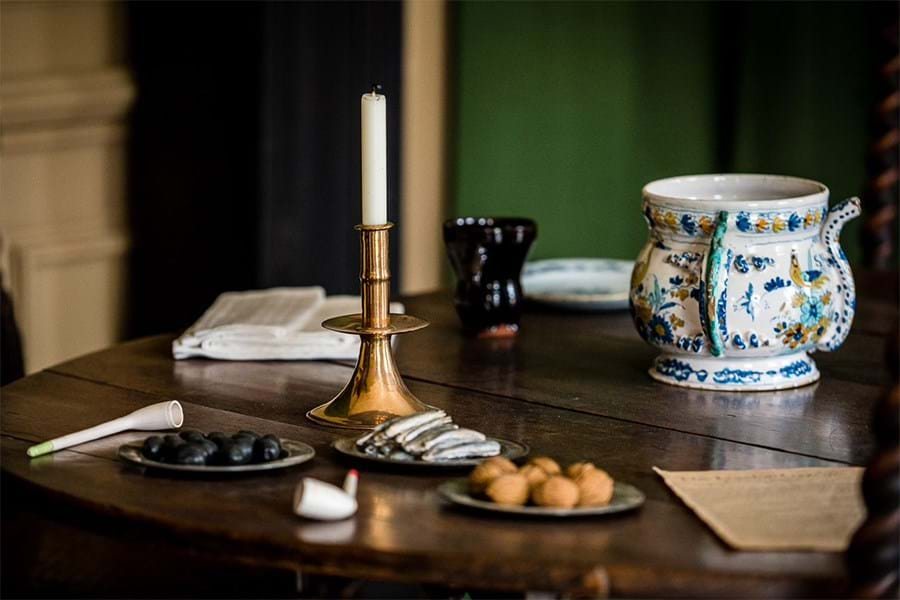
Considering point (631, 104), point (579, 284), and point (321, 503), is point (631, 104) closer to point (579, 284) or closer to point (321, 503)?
point (579, 284)

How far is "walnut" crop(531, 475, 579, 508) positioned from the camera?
70 cm

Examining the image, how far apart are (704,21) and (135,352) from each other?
57.0 inches

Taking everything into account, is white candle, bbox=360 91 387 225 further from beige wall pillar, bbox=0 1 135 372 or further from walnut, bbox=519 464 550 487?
beige wall pillar, bbox=0 1 135 372

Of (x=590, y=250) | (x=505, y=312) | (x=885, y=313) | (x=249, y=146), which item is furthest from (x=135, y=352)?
(x=590, y=250)

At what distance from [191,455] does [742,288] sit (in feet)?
1.47

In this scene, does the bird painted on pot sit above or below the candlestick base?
above

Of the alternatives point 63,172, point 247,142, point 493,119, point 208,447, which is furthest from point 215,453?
point 493,119

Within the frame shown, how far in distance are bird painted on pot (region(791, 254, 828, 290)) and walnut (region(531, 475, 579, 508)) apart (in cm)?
37

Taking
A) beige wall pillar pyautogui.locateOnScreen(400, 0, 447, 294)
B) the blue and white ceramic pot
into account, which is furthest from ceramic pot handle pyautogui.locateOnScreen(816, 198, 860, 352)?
beige wall pillar pyautogui.locateOnScreen(400, 0, 447, 294)

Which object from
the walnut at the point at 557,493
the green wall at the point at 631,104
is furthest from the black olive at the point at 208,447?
the green wall at the point at 631,104

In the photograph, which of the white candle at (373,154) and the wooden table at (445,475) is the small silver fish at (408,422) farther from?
the white candle at (373,154)

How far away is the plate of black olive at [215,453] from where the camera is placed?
2.54ft

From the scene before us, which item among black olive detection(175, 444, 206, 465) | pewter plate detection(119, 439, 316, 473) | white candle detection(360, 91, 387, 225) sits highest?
white candle detection(360, 91, 387, 225)

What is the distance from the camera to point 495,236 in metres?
1.21
